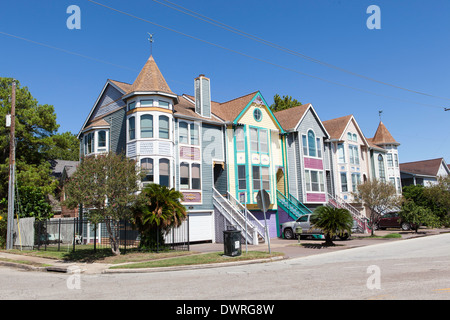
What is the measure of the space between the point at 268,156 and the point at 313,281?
812 inches

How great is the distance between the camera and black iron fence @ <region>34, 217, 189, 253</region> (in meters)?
20.0

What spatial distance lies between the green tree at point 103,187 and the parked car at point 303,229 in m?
12.3

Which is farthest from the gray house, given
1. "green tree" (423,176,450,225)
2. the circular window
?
"green tree" (423,176,450,225)

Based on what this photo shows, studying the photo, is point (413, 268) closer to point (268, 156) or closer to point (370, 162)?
point (268, 156)

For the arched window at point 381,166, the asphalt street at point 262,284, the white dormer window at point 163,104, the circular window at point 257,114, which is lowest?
the asphalt street at point 262,284

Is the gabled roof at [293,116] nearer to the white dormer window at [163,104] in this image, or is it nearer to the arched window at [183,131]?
the arched window at [183,131]

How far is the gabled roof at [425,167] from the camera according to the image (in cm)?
5502

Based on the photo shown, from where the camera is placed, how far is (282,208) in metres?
29.2

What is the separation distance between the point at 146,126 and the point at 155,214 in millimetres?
7715

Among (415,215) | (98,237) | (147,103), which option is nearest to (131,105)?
(147,103)

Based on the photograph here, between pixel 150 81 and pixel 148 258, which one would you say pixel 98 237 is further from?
pixel 150 81

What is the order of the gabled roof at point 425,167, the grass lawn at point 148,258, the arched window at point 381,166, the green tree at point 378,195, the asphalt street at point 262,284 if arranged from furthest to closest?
the gabled roof at point 425,167 < the arched window at point 381,166 < the green tree at point 378,195 < the grass lawn at point 148,258 < the asphalt street at point 262,284

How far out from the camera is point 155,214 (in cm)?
1794

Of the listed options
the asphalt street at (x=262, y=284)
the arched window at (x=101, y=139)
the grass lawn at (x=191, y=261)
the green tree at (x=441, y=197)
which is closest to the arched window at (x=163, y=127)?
the arched window at (x=101, y=139)
